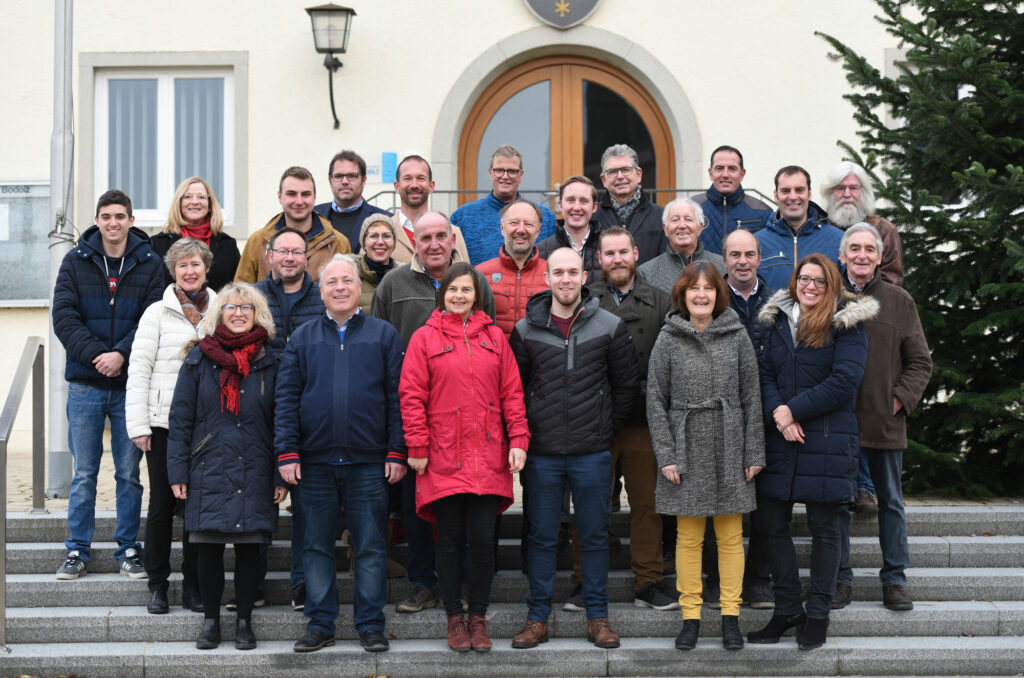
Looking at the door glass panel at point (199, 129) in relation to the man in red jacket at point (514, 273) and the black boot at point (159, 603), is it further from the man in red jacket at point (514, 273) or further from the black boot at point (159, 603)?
the black boot at point (159, 603)

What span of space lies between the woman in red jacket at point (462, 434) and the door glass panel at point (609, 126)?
17.8 feet

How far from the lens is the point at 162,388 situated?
5613mm

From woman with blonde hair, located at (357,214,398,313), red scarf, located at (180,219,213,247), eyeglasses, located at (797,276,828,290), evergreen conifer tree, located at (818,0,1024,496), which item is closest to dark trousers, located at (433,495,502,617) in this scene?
woman with blonde hair, located at (357,214,398,313)

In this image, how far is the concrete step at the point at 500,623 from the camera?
220 inches

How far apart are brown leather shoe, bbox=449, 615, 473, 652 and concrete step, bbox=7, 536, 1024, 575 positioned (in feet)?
2.58

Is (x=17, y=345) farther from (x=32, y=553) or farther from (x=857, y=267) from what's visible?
(x=857, y=267)

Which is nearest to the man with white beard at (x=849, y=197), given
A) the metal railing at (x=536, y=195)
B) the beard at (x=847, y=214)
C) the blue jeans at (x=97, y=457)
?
the beard at (x=847, y=214)

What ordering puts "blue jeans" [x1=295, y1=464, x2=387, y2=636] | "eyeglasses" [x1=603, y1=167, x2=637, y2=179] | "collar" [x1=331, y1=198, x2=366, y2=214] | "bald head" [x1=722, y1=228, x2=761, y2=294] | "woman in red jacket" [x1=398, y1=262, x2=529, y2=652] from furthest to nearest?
"collar" [x1=331, y1=198, x2=366, y2=214]
"eyeglasses" [x1=603, y1=167, x2=637, y2=179]
"bald head" [x1=722, y1=228, x2=761, y2=294]
"blue jeans" [x1=295, y1=464, x2=387, y2=636]
"woman in red jacket" [x1=398, y1=262, x2=529, y2=652]

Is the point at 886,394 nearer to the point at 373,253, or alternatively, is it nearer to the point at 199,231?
the point at 373,253

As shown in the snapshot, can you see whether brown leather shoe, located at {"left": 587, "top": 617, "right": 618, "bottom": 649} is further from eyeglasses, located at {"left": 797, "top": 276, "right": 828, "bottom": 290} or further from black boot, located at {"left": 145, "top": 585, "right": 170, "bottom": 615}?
black boot, located at {"left": 145, "top": 585, "right": 170, "bottom": 615}

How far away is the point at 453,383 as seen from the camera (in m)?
5.29

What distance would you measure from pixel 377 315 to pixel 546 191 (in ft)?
15.1

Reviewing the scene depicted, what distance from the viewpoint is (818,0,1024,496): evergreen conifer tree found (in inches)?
267

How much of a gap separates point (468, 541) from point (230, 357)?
58.1 inches
